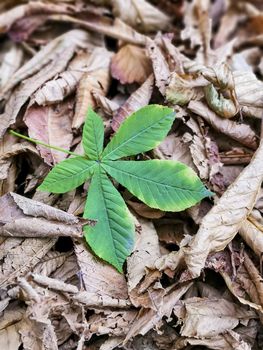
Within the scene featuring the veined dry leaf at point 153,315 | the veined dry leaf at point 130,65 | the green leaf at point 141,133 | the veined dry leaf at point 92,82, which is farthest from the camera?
the veined dry leaf at point 130,65

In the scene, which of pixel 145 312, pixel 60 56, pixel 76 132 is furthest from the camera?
pixel 60 56

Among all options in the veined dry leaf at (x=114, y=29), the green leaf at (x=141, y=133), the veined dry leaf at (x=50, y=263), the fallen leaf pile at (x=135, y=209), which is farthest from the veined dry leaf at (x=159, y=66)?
the veined dry leaf at (x=50, y=263)

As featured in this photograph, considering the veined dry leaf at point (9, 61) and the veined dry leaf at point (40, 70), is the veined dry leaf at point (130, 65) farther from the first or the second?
the veined dry leaf at point (9, 61)

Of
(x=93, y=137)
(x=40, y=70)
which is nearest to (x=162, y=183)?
(x=93, y=137)

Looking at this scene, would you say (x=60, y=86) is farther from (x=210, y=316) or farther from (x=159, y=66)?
(x=210, y=316)

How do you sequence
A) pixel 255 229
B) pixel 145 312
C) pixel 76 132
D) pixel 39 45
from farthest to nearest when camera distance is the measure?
pixel 39 45
pixel 76 132
pixel 255 229
pixel 145 312

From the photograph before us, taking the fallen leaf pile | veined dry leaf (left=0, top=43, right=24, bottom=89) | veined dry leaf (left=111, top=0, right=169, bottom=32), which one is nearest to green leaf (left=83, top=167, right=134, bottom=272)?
the fallen leaf pile

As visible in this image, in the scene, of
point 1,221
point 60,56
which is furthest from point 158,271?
point 60,56

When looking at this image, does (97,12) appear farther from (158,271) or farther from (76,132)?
(158,271)
